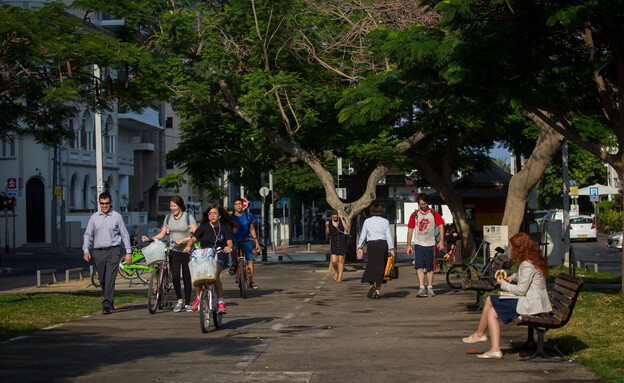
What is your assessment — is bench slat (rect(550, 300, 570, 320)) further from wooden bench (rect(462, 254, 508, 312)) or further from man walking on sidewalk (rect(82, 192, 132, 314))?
man walking on sidewalk (rect(82, 192, 132, 314))

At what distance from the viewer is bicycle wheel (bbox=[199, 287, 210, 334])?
35.9ft

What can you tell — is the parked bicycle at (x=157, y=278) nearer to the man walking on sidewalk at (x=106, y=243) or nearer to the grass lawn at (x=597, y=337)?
the man walking on sidewalk at (x=106, y=243)

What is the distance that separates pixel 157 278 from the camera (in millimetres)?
13656

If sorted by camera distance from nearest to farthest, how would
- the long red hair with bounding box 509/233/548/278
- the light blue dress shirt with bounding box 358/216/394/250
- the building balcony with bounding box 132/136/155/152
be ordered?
the long red hair with bounding box 509/233/548/278, the light blue dress shirt with bounding box 358/216/394/250, the building balcony with bounding box 132/136/155/152

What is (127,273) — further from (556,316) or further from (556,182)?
(556,182)

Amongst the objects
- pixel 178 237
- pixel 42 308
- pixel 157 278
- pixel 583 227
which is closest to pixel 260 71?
pixel 178 237

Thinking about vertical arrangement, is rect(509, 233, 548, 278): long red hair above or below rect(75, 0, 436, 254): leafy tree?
below

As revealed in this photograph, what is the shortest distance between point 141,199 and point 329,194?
51.7m

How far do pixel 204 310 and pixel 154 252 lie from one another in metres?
2.73

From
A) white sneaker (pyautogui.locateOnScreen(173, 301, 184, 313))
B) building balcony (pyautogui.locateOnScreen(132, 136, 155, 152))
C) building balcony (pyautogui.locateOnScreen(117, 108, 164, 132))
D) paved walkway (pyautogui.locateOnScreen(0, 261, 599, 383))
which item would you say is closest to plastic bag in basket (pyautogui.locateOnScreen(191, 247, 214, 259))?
paved walkway (pyautogui.locateOnScreen(0, 261, 599, 383))

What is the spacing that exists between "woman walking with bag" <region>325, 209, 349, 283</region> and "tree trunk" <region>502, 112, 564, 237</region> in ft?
15.3

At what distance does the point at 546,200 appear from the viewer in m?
77.2

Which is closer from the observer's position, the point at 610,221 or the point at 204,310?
the point at 204,310

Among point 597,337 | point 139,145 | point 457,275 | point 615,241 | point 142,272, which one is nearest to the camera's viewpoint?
point 597,337
